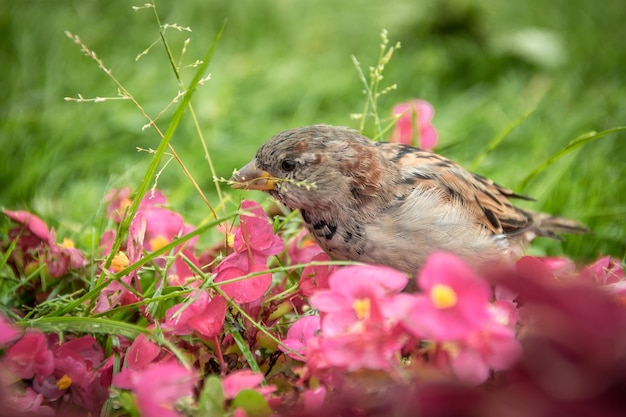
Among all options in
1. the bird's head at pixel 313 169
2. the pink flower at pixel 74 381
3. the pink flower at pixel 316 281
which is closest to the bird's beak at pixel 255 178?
the bird's head at pixel 313 169

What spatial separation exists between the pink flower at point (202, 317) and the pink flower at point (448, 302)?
0.46m

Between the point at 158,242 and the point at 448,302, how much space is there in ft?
3.32

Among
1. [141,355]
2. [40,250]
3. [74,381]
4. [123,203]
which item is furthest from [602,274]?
[40,250]

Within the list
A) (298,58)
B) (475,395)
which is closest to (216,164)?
(298,58)

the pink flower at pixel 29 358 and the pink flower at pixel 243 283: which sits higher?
the pink flower at pixel 243 283

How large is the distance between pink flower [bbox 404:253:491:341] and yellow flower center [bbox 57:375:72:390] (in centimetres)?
73

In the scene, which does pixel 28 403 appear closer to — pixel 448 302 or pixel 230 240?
pixel 230 240

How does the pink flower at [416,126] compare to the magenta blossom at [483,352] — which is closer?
the magenta blossom at [483,352]

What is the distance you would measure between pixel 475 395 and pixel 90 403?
0.87m

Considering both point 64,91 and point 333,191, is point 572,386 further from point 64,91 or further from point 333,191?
point 64,91

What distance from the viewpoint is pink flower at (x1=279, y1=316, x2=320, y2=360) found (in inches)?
55.1

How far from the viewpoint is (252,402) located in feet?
3.77

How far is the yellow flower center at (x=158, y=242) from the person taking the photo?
1.85m

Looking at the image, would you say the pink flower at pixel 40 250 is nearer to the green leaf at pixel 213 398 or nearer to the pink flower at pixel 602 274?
the green leaf at pixel 213 398
